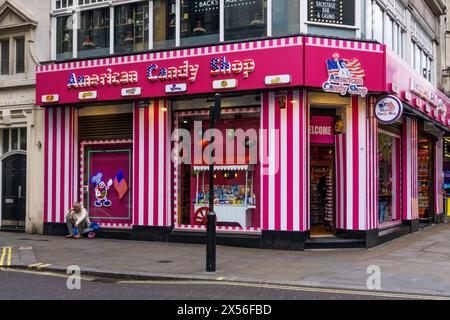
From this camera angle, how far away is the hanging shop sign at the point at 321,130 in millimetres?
14578

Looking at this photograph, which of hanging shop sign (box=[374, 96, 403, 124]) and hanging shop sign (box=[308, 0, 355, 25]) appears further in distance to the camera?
hanging shop sign (box=[308, 0, 355, 25])

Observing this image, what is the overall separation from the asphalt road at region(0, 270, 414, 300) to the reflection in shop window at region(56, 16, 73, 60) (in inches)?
360

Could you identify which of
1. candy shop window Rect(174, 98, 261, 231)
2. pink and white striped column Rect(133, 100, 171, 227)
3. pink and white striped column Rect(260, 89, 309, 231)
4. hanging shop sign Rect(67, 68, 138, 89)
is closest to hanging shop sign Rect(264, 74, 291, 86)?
pink and white striped column Rect(260, 89, 309, 231)

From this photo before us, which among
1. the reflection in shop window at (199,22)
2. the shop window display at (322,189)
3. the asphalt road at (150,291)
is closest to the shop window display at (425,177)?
the shop window display at (322,189)

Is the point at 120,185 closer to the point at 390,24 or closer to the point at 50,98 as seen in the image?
the point at 50,98

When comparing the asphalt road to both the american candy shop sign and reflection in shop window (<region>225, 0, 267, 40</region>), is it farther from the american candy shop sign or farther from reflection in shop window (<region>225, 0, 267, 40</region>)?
reflection in shop window (<region>225, 0, 267, 40</region>)

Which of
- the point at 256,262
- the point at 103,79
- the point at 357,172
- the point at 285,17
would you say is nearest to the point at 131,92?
the point at 103,79

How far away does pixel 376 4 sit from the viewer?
15.3m

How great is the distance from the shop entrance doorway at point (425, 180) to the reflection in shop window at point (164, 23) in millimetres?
11420

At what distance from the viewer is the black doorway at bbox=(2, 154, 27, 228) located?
1805cm

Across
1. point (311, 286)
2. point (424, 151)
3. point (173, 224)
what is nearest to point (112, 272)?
point (311, 286)

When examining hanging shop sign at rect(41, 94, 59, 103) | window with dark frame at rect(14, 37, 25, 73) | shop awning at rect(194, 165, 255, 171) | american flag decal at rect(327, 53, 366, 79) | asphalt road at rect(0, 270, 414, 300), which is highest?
window with dark frame at rect(14, 37, 25, 73)

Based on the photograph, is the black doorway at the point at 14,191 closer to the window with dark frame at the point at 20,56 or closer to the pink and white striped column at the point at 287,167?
the window with dark frame at the point at 20,56
